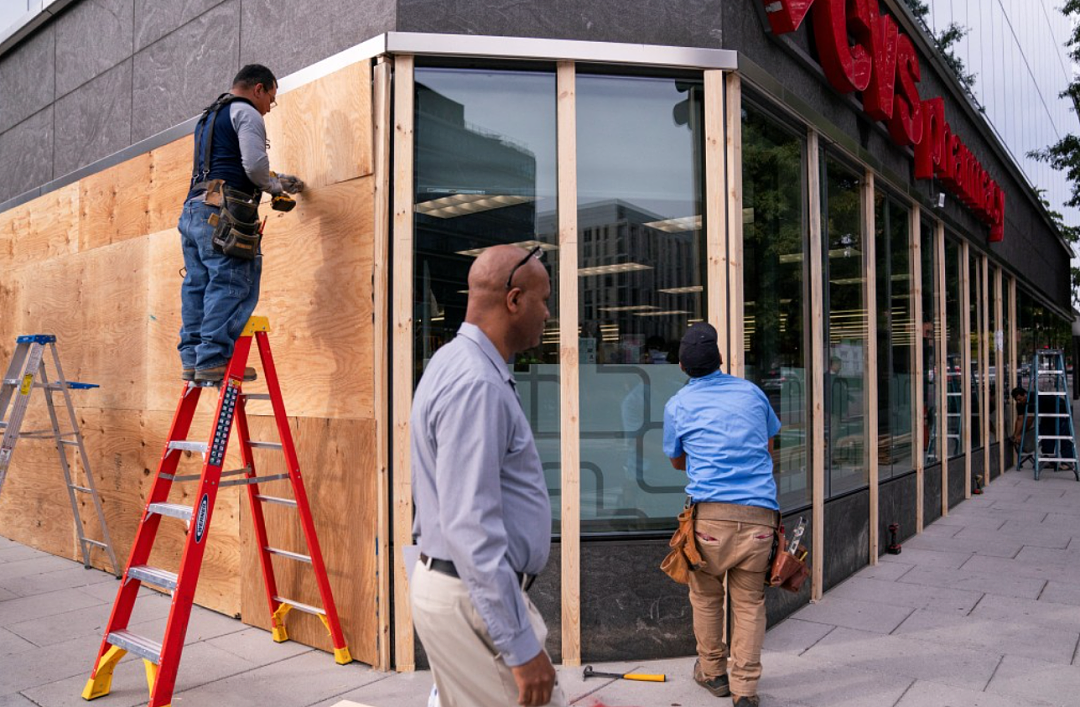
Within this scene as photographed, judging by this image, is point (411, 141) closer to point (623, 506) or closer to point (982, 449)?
point (623, 506)

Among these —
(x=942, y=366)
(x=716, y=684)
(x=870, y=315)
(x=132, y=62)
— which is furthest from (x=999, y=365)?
(x=132, y=62)

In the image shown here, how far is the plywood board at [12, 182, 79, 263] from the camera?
7.34m

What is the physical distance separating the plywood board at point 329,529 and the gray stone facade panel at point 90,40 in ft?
12.6

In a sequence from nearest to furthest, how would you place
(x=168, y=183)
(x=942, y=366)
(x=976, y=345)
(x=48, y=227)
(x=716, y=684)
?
(x=716, y=684)
(x=168, y=183)
(x=48, y=227)
(x=942, y=366)
(x=976, y=345)

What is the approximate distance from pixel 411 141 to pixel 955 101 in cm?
885

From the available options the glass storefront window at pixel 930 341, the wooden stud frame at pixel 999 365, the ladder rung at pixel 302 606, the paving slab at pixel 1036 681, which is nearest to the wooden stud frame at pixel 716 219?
the paving slab at pixel 1036 681

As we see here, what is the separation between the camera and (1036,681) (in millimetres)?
4520

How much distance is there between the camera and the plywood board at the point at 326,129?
4.83m

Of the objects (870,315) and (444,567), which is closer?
(444,567)

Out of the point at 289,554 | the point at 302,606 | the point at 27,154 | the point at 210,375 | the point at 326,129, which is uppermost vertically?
the point at 27,154

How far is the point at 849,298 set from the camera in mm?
7250

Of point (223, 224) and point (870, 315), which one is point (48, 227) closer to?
point (223, 224)

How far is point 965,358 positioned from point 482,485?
36.6 feet

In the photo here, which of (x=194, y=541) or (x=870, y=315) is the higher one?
(x=870, y=315)
